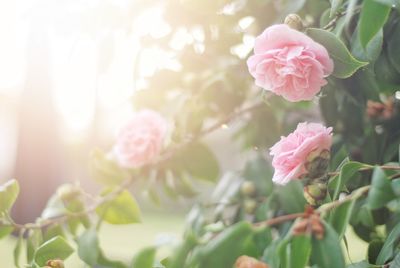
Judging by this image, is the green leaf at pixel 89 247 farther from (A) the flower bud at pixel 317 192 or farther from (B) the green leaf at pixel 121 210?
(A) the flower bud at pixel 317 192

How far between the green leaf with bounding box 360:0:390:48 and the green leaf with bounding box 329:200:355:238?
0.19m

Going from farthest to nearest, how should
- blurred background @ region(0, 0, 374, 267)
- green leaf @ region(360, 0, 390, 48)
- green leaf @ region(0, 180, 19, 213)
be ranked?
1. blurred background @ region(0, 0, 374, 267)
2. green leaf @ region(0, 180, 19, 213)
3. green leaf @ region(360, 0, 390, 48)

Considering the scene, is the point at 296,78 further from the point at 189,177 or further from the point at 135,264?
the point at 189,177

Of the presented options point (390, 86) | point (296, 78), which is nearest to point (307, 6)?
point (390, 86)

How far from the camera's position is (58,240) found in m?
0.79

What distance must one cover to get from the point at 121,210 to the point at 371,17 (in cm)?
61

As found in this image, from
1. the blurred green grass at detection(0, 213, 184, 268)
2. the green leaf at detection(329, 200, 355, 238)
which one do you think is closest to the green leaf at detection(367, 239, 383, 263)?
the green leaf at detection(329, 200, 355, 238)

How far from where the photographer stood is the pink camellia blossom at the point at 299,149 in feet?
2.31

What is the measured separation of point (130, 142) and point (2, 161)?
6164mm

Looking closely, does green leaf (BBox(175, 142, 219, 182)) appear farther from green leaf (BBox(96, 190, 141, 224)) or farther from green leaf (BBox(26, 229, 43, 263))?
green leaf (BBox(26, 229, 43, 263))

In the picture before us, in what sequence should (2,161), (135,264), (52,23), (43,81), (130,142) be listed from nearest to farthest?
(135,264) → (130,142) → (52,23) → (43,81) → (2,161)

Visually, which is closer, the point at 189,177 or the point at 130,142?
the point at 130,142

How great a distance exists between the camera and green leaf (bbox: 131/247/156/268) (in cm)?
56

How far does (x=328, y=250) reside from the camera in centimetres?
53
